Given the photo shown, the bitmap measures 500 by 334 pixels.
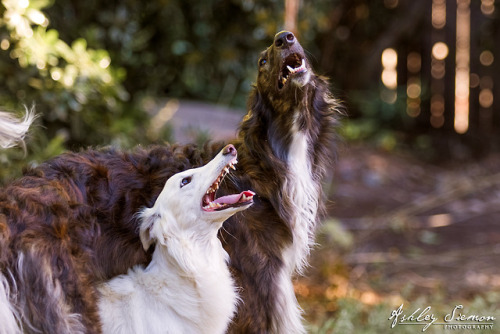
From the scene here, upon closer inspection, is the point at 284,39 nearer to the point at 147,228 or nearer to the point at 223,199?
the point at 223,199

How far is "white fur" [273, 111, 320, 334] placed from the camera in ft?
11.2

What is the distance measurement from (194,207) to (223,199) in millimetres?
135

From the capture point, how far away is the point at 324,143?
372 cm

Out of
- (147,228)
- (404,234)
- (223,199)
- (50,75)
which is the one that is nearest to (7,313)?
(147,228)

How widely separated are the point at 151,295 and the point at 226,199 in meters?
0.53

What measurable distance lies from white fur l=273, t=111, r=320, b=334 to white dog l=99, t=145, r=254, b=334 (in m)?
0.36

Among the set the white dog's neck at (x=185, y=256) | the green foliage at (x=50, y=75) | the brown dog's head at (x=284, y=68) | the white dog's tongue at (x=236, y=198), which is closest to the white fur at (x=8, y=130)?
the white dog's neck at (x=185, y=256)

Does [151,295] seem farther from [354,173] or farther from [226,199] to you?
[354,173]

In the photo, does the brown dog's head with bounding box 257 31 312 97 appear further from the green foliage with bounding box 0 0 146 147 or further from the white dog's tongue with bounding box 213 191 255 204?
the green foliage with bounding box 0 0 146 147

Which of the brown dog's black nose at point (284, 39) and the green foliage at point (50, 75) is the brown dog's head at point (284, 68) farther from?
the green foliage at point (50, 75)

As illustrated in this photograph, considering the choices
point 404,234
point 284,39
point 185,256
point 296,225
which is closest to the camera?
point 185,256

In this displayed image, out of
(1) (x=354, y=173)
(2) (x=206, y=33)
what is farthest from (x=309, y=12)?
(1) (x=354, y=173)

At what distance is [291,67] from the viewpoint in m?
3.50

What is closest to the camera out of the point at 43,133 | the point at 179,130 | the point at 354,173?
the point at 43,133
